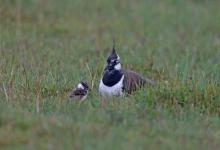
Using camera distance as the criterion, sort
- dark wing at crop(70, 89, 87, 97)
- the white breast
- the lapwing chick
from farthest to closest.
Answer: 1. the white breast
2. dark wing at crop(70, 89, 87, 97)
3. the lapwing chick

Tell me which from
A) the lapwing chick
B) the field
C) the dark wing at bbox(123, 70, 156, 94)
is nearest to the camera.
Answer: the field

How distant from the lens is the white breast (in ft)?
25.4

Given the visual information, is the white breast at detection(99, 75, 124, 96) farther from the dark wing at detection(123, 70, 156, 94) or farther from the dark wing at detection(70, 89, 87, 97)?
the dark wing at detection(70, 89, 87, 97)

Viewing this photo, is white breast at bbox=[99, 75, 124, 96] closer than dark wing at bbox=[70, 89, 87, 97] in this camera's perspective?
No

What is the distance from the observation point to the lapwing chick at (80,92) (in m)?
7.39

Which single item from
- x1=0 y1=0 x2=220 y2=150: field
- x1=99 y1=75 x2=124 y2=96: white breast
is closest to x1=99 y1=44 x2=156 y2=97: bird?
x1=99 y1=75 x2=124 y2=96: white breast

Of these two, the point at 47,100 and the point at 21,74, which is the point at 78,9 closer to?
the point at 21,74

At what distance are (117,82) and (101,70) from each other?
1308mm

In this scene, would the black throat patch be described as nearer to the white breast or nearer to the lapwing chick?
the white breast

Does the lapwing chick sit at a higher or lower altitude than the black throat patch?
lower

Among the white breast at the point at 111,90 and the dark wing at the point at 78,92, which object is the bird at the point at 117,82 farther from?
the dark wing at the point at 78,92

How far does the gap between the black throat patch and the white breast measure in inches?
1.6

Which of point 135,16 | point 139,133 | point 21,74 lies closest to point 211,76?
point 21,74

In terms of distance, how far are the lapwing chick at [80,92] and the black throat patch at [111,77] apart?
0.80 feet
